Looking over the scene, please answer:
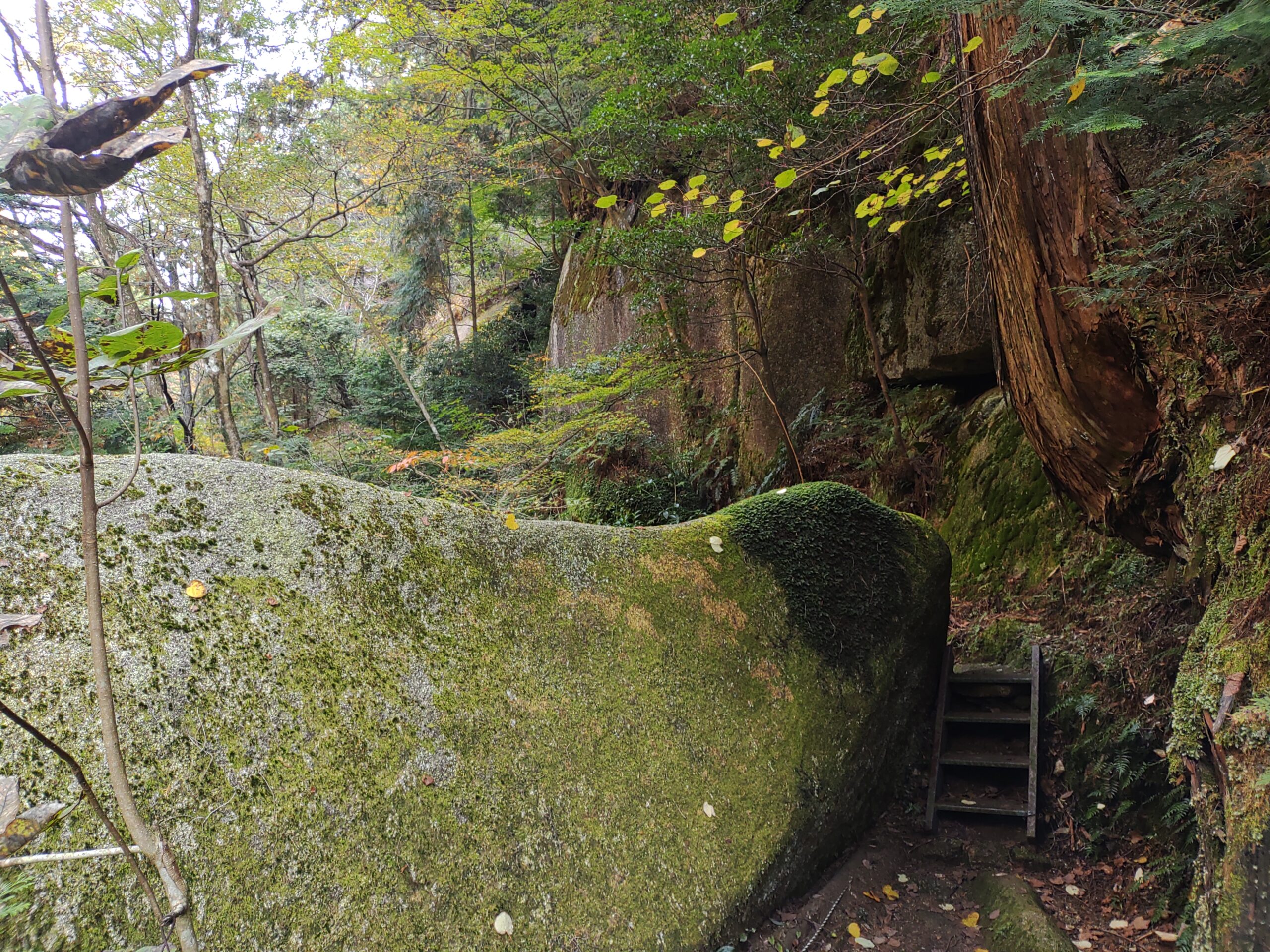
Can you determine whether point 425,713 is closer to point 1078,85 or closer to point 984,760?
point 1078,85

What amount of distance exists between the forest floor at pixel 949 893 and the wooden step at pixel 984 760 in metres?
0.34

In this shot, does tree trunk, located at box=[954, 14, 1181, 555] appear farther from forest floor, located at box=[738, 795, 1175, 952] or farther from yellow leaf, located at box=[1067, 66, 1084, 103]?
forest floor, located at box=[738, 795, 1175, 952]

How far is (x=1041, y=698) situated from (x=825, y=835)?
2.04 m

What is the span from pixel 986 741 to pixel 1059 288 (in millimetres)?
3306

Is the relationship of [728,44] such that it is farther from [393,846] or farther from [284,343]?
[284,343]

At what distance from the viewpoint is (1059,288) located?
3311 mm

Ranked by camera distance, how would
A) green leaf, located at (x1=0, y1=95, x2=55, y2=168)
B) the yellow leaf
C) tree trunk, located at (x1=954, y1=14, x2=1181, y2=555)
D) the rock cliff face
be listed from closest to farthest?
1. green leaf, located at (x1=0, y1=95, x2=55, y2=168)
2. the yellow leaf
3. tree trunk, located at (x1=954, y1=14, x2=1181, y2=555)
4. the rock cliff face

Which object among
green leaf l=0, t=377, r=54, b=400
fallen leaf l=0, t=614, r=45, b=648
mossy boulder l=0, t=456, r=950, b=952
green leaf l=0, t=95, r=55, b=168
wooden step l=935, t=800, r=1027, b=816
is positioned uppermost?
green leaf l=0, t=95, r=55, b=168

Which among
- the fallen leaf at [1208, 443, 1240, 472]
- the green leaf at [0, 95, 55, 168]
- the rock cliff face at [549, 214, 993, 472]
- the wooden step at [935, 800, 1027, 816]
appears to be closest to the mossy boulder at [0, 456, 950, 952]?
the wooden step at [935, 800, 1027, 816]

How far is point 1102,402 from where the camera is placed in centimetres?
355

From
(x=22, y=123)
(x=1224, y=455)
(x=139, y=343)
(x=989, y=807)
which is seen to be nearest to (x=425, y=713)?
(x=139, y=343)

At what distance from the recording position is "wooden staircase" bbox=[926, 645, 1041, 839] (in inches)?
181

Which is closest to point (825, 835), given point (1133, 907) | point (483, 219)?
point (1133, 907)

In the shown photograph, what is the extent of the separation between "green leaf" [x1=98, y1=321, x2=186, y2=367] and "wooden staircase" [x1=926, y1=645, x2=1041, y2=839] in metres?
5.01
